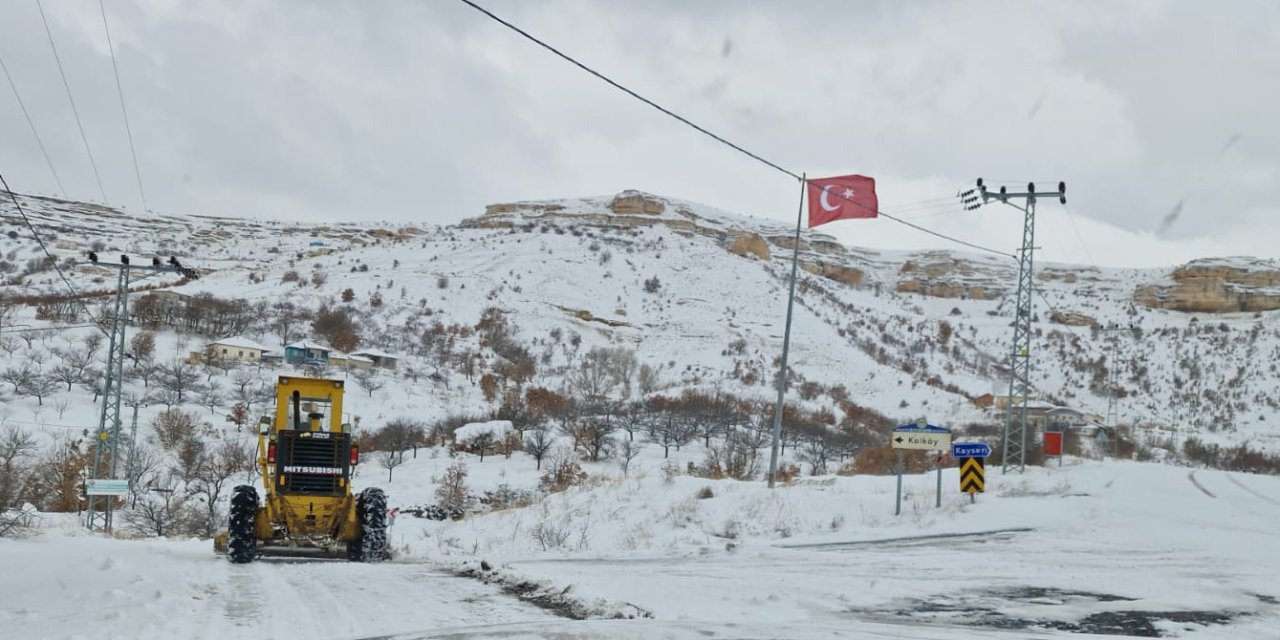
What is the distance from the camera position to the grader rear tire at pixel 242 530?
14008 millimetres

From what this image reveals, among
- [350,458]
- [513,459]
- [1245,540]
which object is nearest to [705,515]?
[350,458]

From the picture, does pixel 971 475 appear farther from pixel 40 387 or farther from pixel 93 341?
pixel 93 341

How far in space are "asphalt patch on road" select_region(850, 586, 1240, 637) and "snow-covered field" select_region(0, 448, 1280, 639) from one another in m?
0.04

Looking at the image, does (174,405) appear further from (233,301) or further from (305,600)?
(305,600)

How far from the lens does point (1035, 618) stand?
31.3 ft

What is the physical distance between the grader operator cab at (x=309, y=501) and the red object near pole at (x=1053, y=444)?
1111 inches

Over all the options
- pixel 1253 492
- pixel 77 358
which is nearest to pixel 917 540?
pixel 1253 492

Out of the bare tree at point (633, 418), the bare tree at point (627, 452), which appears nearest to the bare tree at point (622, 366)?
the bare tree at point (633, 418)

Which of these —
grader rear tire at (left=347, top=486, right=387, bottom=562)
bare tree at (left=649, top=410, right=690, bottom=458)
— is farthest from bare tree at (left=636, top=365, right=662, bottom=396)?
grader rear tire at (left=347, top=486, right=387, bottom=562)

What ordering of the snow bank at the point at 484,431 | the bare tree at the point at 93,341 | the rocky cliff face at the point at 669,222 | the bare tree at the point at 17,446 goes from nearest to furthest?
the bare tree at the point at 17,446
the snow bank at the point at 484,431
the bare tree at the point at 93,341
the rocky cliff face at the point at 669,222

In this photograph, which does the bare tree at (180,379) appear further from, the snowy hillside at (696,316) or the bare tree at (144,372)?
the snowy hillside at (696,316)

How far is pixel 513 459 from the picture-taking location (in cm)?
5494

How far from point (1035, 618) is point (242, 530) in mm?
11138

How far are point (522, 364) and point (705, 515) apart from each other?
54.3m
